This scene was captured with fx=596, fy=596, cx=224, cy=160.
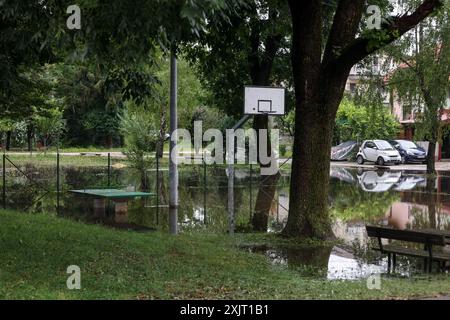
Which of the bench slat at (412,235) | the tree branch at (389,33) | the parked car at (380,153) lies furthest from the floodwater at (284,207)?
the parked car at (380,153)

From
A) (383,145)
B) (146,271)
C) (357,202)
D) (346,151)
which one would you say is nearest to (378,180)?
(357,202)

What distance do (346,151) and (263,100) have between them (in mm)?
32099

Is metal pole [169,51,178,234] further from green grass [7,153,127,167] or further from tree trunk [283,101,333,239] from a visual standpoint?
green grass [7,153,127,167]

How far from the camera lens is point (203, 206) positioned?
18.7m

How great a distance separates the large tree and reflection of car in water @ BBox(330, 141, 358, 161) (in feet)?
111

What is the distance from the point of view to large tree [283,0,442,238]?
1190 centimetres

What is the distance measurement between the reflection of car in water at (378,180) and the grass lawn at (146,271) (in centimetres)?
1398

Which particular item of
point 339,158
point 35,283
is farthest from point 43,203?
point 339,158

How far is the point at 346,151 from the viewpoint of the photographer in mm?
45750

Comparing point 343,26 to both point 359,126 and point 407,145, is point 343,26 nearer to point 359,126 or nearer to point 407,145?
point 407,145

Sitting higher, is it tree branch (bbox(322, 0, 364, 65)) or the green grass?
tree branch (bbox(322, 0, 364, 65))

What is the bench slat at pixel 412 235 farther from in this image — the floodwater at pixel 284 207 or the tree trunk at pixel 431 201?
the tree trunk at pixel 431 201

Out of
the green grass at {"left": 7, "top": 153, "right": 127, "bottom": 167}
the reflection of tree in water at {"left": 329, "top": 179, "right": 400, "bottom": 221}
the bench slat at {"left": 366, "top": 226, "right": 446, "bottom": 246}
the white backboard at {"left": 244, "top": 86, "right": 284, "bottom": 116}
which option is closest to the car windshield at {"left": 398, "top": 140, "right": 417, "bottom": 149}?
the reflection of tree in water at {"left": 329, "top": 179, "right": 400, "bottom": 221}

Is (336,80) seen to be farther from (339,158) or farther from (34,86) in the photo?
(339,158)
